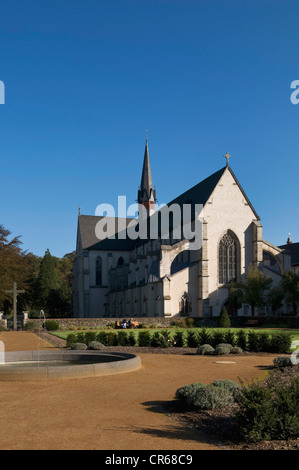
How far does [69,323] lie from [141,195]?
38.8 m

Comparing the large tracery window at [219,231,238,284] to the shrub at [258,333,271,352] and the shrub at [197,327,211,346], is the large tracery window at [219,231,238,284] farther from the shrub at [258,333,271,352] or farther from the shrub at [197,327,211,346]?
the shrub at [258,333,271,352]

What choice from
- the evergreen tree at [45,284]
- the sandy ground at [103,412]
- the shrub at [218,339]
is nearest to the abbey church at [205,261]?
the evergreen tree at [45,284]

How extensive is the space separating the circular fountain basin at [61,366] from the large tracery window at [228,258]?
35.1m

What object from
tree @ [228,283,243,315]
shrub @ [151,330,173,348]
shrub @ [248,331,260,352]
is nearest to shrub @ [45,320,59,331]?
tree @ [228,283,243,315]

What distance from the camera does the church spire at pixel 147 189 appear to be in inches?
3068

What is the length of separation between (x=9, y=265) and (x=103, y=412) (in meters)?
49.9

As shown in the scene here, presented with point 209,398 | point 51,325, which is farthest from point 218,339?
point 51,325

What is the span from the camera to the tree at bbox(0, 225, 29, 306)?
2149 inches

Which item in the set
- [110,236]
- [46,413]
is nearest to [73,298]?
[110,236]

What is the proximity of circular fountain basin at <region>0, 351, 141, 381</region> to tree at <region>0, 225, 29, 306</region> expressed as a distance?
121 ft

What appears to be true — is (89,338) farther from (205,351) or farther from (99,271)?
(99,271)

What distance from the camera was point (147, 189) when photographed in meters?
79.0

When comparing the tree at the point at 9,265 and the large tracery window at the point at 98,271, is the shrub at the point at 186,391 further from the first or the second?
the large tracery window at the point at 98,271

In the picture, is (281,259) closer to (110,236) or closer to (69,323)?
(69,323)
